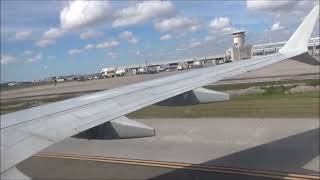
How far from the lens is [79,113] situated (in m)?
5.98

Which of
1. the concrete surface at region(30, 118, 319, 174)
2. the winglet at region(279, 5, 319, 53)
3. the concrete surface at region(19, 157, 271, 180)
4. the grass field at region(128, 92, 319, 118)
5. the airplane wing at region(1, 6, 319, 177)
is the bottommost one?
the concrete surface at region(19, 157, 271, 180)

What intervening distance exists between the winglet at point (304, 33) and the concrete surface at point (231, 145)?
3.36 m

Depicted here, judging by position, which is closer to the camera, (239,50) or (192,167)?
(192,167)

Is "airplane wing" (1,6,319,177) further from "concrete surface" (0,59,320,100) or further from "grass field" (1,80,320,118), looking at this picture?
"concrete surface" (0,59,320,100)

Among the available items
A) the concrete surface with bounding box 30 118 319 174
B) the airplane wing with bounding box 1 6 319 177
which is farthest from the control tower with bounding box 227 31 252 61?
the airplane wing with bounding box 1 6 319 177

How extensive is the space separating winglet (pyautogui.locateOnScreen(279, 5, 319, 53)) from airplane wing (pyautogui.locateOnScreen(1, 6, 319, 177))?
1972 mm

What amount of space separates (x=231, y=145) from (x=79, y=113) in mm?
9256

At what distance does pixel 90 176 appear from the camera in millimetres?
12312

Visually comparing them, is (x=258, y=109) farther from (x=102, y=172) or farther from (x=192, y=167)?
(x=102, y=172)

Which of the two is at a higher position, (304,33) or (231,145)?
(304,33)

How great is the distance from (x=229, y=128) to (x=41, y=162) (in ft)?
25.7

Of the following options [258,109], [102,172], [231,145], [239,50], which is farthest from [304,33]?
[239,50]

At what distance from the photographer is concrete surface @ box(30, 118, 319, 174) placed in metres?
12.1

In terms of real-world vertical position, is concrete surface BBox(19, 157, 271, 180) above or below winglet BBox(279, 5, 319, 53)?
below
